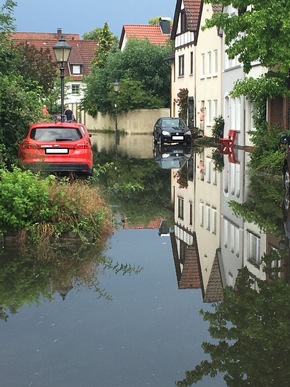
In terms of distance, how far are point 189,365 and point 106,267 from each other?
168 inches

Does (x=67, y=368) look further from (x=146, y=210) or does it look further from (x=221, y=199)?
(x=221, y=199)

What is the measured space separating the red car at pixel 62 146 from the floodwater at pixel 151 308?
16.4 feet

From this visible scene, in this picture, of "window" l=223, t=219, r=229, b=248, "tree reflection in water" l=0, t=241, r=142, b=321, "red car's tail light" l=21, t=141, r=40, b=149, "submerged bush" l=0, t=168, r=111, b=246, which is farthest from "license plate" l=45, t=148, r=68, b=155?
"tree reflection in water" l=0, t=241, r=142, b=321

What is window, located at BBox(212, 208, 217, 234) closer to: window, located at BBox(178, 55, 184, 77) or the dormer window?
window, located at BBox(178, 55, 184, 77)

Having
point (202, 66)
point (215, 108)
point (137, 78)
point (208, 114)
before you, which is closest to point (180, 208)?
point (215, 108)

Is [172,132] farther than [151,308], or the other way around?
[172,132]

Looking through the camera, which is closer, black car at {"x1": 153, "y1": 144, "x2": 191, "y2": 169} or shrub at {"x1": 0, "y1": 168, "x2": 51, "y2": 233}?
shrub at {"x1": 0, "y1": 168, "x2": 51, "y2": 233}

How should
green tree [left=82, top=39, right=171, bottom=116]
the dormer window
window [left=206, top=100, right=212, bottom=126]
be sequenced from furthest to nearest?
the dormer window < green tree [left=82, top=39, right=171, bottom=116] < window [left=206, top=100, right=212, bottom=126]

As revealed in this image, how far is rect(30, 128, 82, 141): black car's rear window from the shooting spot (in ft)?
63.6

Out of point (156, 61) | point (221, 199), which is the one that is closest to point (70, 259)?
point (221, 199)

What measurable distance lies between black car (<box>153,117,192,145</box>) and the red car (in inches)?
867

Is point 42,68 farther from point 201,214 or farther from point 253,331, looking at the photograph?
point 253,331

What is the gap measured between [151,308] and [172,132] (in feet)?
113

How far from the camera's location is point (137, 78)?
221 feet
